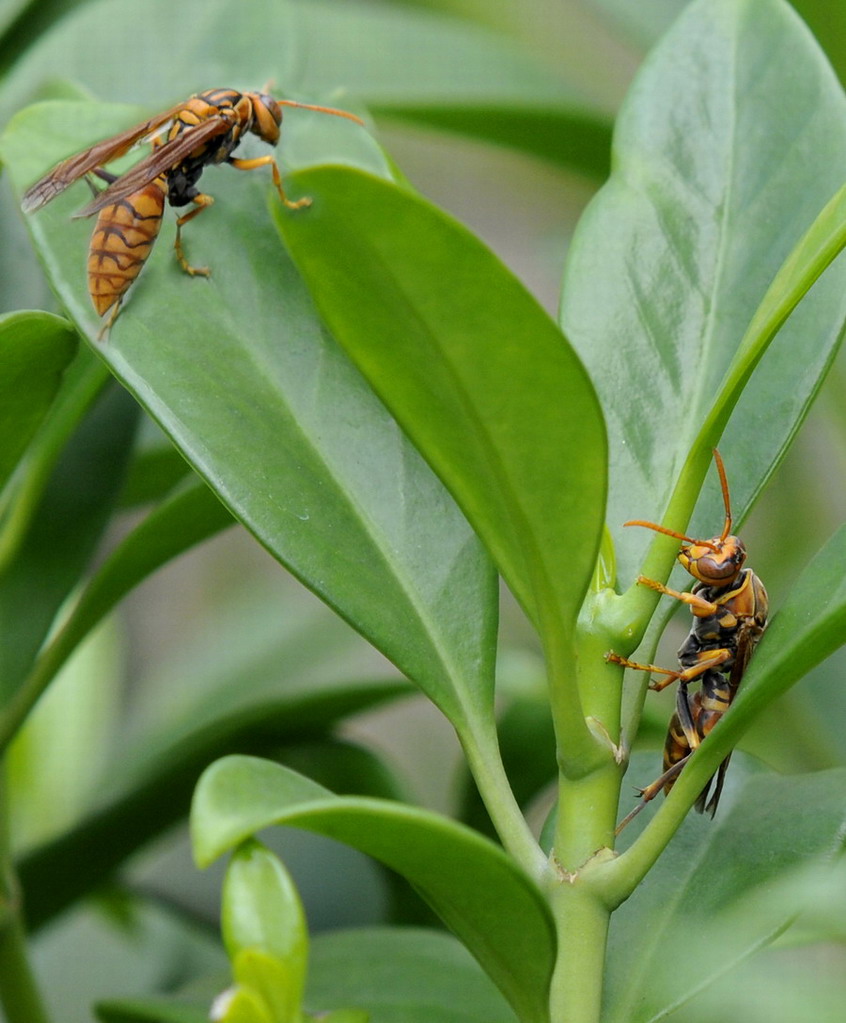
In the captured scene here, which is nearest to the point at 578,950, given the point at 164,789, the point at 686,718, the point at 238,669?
the point at 686,718

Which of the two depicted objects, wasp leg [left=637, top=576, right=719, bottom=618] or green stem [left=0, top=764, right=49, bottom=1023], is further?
green stem [left=0, top=764, right=49, bottom=1023]

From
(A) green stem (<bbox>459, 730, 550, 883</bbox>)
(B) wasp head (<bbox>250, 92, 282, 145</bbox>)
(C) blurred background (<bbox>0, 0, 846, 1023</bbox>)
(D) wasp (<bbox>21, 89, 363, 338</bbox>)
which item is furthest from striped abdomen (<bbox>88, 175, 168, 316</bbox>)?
(A) green stem (<bbox>459, 730, 550, 883</bbox>)

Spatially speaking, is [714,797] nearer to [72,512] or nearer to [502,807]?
[502,807]

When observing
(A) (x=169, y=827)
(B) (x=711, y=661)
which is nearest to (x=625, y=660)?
(B) (x=711, y=661)

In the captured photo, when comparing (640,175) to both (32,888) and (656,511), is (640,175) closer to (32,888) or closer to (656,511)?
(656,511)

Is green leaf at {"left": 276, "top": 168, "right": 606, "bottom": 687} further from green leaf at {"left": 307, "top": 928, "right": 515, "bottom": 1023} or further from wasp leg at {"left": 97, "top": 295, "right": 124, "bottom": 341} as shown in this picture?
green leaf at {"left": 307, "top": 928, "right": 515, "bottom": 1023}

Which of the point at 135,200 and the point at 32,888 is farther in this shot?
the point at 32,888
